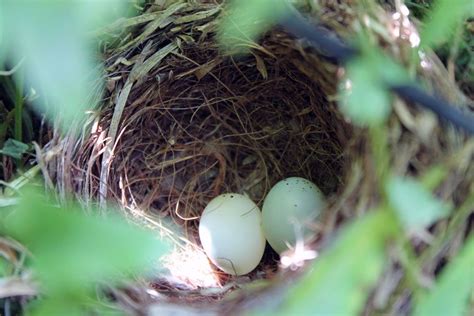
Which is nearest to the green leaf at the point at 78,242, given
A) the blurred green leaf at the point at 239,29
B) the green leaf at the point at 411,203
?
the green leaf at the point at 411,203

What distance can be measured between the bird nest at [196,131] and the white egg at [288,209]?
38 mm

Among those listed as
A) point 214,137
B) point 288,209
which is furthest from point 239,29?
point 214,137

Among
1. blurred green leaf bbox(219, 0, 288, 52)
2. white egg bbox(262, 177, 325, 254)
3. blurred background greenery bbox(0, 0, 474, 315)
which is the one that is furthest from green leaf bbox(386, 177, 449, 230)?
white egg bbox(262, 177, 325, 254)

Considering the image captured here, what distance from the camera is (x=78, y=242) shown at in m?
0.31

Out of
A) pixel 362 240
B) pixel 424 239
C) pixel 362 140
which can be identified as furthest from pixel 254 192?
pixel 362 240

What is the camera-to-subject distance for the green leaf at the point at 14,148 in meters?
0.88

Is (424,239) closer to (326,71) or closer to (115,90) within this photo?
(326,71)

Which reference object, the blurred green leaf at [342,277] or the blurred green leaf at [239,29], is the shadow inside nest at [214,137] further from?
the blurred green leaf at [342,277]

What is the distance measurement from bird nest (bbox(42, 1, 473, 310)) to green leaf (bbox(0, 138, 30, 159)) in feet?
0.14

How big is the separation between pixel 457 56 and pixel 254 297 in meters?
0.38

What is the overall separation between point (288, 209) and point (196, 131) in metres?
0.27

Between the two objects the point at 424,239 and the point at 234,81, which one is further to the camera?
the point at 234,81

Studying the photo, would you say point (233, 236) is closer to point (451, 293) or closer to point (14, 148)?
point (14, 148)

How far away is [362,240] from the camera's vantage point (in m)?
0.37
